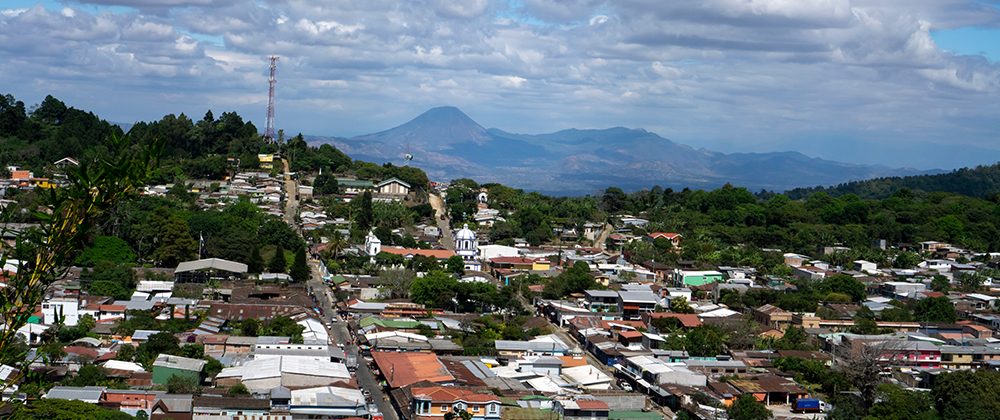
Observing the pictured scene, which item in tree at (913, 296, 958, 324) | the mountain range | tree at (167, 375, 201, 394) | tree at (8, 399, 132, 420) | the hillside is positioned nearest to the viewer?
tree at (8, 399, 132, 420)

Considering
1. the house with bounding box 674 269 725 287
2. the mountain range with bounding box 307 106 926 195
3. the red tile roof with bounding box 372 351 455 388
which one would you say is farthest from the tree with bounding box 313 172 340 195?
the mountain range with bounding box 307 106 926 195

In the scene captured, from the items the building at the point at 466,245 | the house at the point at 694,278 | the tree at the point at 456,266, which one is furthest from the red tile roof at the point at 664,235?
the tree at the point at 456,266

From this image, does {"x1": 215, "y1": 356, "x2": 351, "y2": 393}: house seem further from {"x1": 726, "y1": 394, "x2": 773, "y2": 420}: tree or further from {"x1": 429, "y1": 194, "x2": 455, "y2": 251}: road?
{"x1": 429, "y1": 194, "x2": 455, "y2": 251}: road

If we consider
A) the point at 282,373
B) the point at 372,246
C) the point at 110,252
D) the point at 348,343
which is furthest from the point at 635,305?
the point at 110,252

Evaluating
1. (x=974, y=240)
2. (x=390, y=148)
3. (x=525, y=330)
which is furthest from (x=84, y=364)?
(x=390, y=148)

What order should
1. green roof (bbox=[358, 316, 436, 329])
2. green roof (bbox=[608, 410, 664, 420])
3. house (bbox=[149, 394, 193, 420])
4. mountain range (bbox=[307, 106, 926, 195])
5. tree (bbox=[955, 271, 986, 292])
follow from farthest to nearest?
mountain range (bbox=[307, 106, 926, 195]), tree (bbox=[955, 271, 986, 292]), green roof (bbox=[358, 316, 436, 329]), green roof (bbox=[608, 410, 664, 420]), house (bbox=[149, 394, 193, 420])
